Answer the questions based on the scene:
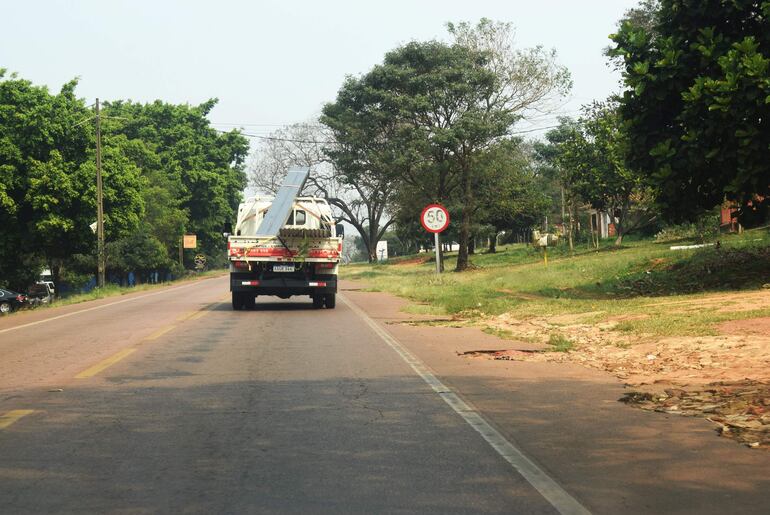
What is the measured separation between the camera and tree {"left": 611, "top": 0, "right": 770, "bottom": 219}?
17.3 m

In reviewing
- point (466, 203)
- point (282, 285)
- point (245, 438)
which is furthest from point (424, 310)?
point (466, 203)

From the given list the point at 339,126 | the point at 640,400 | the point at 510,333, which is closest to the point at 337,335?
the point at 510,333

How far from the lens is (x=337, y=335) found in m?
15.6

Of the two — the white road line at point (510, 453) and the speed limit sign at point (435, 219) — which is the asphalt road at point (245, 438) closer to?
the white road line at point (510, 453)

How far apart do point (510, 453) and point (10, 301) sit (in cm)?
3829

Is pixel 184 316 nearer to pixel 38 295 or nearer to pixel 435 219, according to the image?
pixel 435 219

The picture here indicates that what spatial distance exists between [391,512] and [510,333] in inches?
419

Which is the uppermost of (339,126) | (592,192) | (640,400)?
(339,126)

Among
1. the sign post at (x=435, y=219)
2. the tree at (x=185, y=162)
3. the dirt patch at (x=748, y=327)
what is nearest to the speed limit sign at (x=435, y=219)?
the sign post at (x=435, y=219)

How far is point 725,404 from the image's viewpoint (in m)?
8.12

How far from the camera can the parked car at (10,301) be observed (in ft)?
131

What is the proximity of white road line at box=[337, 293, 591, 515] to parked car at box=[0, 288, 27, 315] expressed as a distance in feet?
109

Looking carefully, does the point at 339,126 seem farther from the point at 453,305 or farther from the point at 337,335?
the point at 337,335

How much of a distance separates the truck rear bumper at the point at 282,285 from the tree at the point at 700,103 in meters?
7.89
